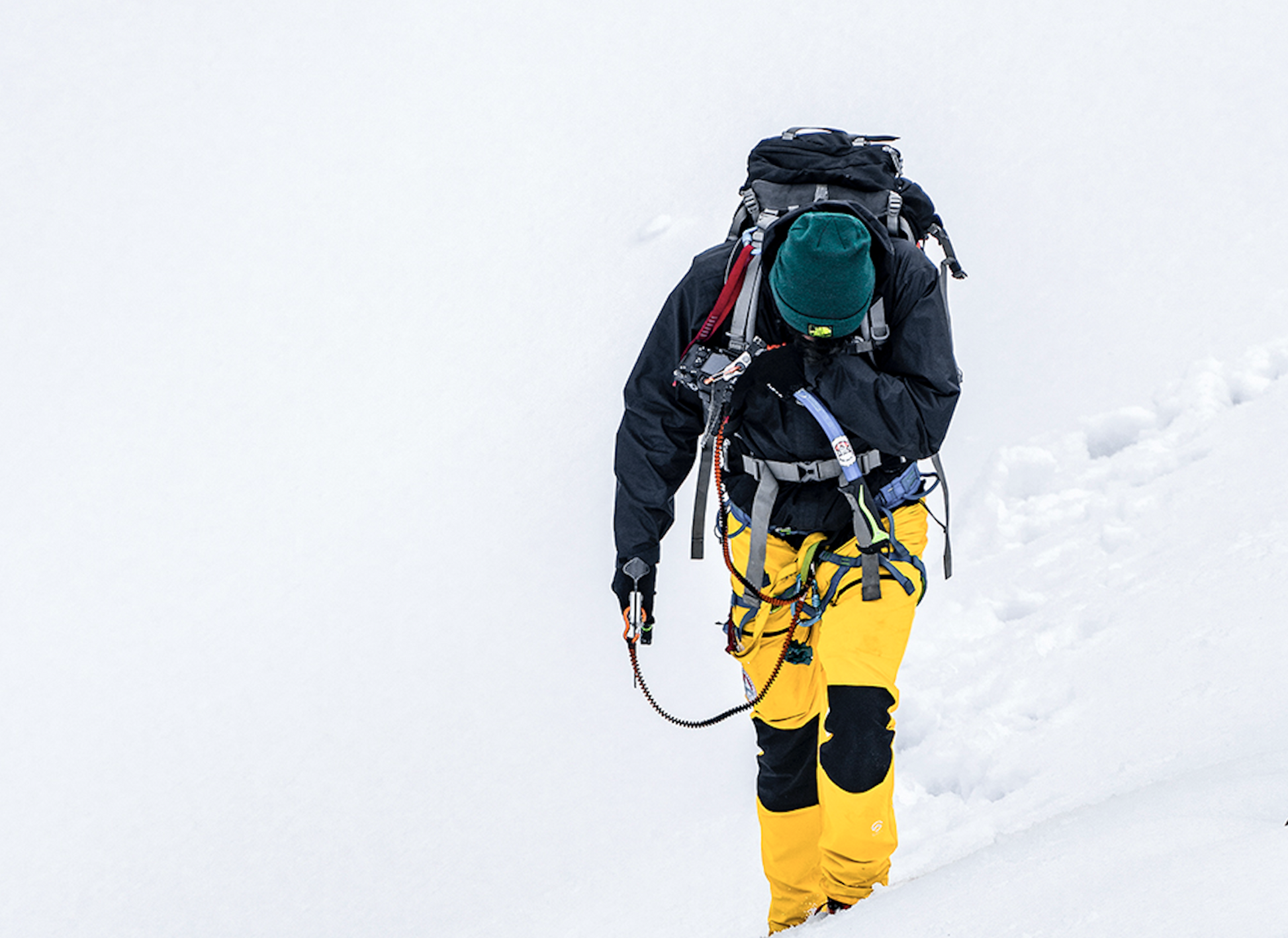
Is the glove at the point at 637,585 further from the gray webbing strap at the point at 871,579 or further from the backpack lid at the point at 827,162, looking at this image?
the backpack lid at the point at 827,162

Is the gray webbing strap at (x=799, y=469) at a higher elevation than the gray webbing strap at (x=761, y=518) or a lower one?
higher

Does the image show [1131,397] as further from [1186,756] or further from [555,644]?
[1186,756]

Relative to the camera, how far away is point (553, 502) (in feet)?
22.7

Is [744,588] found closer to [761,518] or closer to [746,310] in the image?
[761,518]

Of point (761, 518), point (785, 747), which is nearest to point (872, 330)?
point (761, 518)

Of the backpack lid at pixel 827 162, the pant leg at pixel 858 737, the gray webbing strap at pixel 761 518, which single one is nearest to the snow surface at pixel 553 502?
the pant leg at pixel 858 737

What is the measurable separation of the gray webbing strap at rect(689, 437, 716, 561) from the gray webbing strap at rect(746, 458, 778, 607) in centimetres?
12

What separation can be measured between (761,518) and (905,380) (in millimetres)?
470

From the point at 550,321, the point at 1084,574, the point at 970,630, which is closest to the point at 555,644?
the point at 970,630

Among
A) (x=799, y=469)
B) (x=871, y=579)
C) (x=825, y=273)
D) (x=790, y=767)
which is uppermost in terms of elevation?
(x=825, y=273)

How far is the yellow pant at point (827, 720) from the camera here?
2.54 meters

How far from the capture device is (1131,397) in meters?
6.16

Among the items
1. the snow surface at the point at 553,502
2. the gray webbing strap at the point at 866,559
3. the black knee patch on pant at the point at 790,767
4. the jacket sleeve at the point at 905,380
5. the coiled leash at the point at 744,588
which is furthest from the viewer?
the snow surface at the point at 553,502

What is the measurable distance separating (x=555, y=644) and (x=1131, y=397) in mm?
3389
